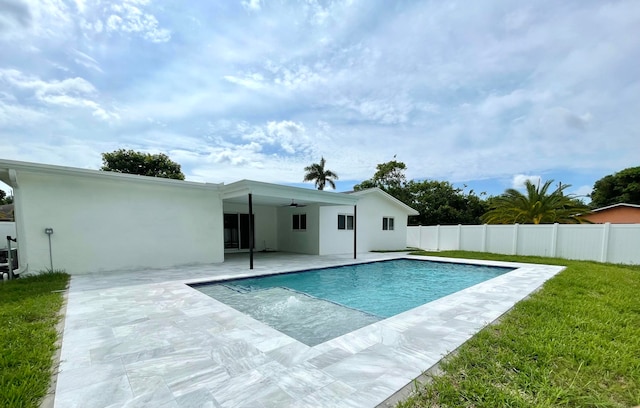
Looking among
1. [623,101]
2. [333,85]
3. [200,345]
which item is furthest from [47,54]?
[623,101]

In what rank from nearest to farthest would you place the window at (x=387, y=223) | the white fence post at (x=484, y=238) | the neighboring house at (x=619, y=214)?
1. the white fence post at (x=484, y=238)
2. the window at (x=387, y=223)
3. the neighboring house at (x=619, y=214)

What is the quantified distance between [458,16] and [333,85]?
4664mm

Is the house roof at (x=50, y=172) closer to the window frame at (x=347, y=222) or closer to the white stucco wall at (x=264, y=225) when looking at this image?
the white stucco wall at (x=264, y=225)

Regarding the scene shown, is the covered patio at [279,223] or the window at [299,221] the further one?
the window at [299,221]

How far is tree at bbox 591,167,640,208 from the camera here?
24.7 m

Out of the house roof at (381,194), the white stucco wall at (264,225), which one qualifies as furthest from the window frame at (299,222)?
the house roof at (381,194)

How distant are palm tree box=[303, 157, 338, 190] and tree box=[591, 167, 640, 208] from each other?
27353mm

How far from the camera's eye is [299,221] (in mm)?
13938

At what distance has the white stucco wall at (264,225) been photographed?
46.8 feet

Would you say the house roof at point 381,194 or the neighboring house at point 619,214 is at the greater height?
the house roof at point 381,194

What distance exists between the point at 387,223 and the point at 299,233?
578 cm

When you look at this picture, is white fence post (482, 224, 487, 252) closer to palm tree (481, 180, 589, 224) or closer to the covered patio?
palm tree (481, 180, 589, 224)

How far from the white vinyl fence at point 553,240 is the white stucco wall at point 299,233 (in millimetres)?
8208

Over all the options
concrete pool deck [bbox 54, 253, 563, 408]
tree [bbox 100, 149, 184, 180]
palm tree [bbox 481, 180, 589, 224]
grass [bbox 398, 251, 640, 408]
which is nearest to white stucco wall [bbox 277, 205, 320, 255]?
concrete pool deck [bbox 54, 253, 563, 408]
